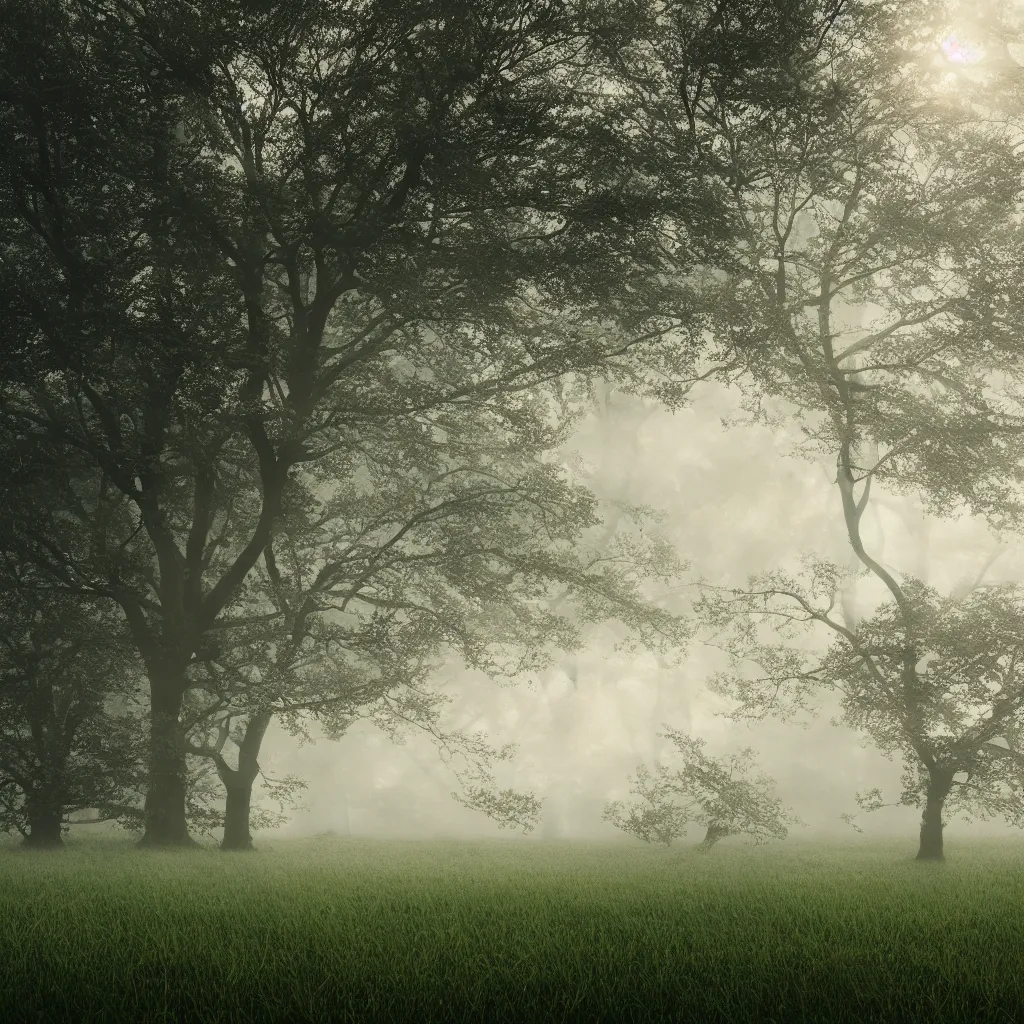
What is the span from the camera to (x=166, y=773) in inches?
623

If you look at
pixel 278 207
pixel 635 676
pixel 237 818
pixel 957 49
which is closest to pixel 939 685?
pixel 957 49

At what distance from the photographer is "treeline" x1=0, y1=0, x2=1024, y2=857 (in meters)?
12.4

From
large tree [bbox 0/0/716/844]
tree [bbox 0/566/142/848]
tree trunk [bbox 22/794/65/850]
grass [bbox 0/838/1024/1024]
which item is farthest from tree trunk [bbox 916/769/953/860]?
tree trunk [bbox 22/794/65/850]

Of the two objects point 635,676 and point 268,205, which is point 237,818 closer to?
point 268,205

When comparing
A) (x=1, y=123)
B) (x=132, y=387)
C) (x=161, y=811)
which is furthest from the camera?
(x=161, y=811)

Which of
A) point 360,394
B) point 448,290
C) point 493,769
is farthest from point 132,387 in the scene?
point 493,769

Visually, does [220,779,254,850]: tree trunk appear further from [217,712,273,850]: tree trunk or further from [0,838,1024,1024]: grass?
[0,838,1024,1024]: grass

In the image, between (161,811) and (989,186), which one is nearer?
(989,186)

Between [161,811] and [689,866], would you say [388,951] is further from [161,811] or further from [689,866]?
[161,811]

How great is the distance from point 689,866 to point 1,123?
52.0ft

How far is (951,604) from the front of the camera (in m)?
14.5

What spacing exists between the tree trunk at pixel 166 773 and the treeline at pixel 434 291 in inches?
2.8

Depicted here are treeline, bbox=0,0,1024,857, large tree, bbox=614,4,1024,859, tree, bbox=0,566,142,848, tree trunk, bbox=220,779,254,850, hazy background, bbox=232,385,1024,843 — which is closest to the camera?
treeline, bbox=0,0,1024,857

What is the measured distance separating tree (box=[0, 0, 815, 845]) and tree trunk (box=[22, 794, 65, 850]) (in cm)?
247
